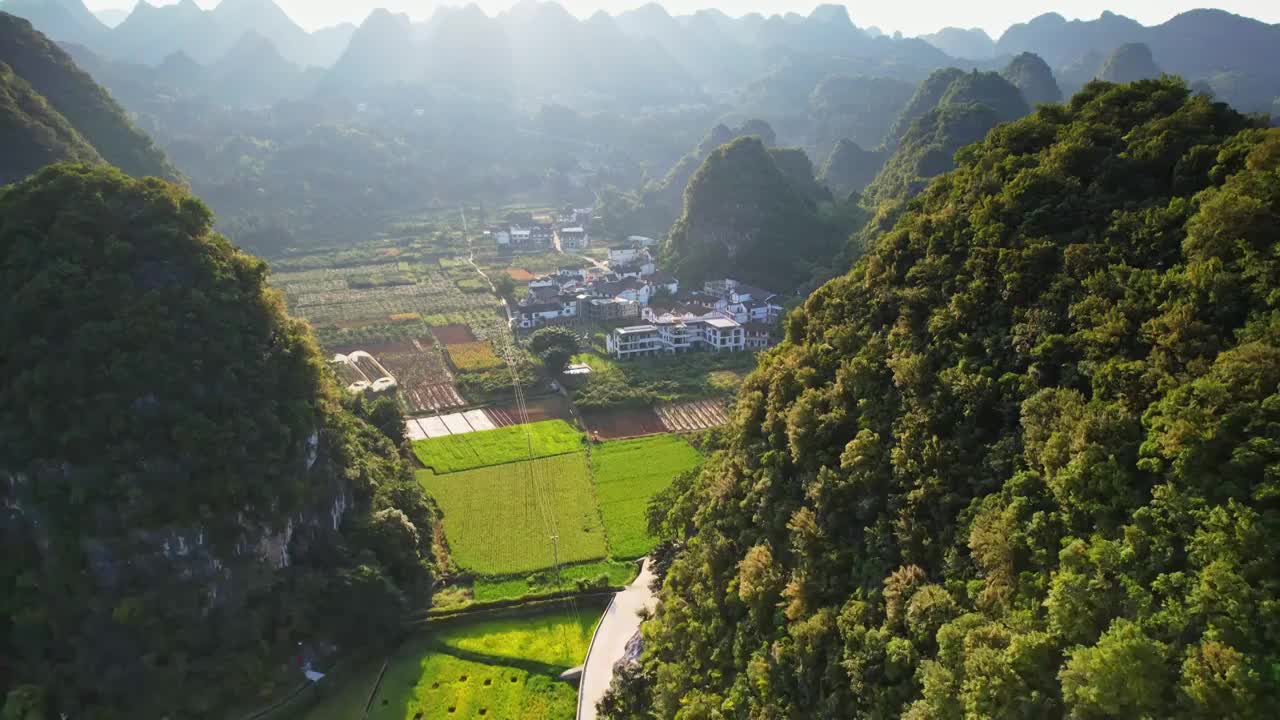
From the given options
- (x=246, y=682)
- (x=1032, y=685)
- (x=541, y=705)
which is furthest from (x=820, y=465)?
(x=246, y=682)

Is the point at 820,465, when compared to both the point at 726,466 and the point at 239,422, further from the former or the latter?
the point at 239,422

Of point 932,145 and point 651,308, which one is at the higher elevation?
point 932,145

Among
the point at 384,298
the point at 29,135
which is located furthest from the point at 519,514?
the point at 384,298

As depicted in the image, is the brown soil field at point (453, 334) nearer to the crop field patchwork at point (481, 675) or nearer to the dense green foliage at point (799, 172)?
the crop field patchwork at point (481, 675)

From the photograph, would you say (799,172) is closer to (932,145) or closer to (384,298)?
(932,145)

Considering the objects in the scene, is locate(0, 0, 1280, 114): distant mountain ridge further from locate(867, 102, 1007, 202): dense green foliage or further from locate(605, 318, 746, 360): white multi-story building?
Result: locate(605, 318, 746, 360): white multi-story building

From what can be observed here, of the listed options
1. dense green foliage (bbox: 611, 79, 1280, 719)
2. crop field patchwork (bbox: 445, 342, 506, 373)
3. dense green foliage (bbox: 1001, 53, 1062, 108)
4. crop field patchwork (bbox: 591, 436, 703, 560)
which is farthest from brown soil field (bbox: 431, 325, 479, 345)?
dense green foliage (bbox: 1001, 53, 1062, 108)
